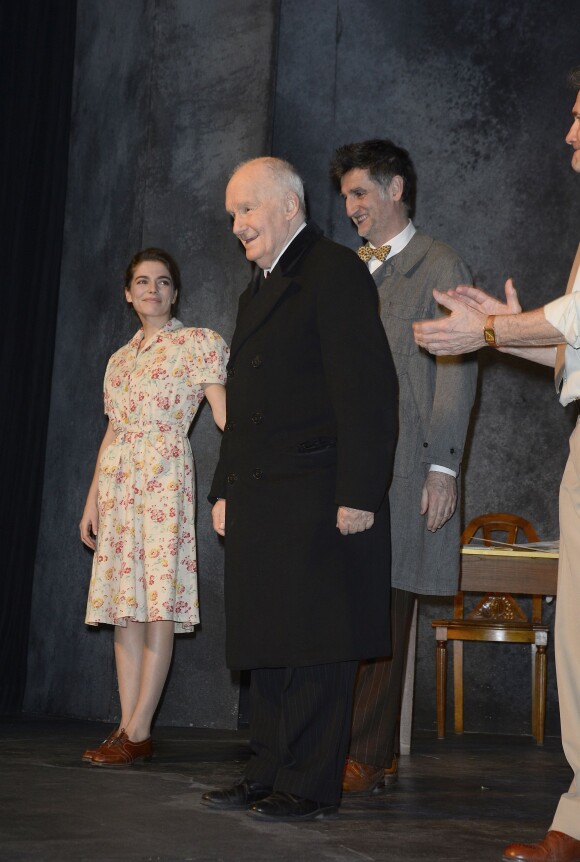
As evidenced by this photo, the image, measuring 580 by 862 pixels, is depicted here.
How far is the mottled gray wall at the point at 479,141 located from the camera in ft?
17.9

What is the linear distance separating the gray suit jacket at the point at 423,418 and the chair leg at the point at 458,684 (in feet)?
7.06

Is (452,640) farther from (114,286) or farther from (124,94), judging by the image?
(124,94)

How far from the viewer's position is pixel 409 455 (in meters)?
3.16

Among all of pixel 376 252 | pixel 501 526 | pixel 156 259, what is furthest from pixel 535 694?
pixel 156 259

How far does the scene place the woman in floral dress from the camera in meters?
3.64

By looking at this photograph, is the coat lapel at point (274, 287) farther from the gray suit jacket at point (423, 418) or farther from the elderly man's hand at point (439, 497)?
the elderly man's hand at point (439, 497)

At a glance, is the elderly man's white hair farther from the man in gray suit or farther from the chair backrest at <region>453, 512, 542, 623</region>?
the chair backrest at <region>453, 512, 542, 623</region>

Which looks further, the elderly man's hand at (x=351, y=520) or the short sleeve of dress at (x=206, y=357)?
the short sleeve of dress at (x=206, y=357)

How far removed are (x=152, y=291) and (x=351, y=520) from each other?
1.71 meters

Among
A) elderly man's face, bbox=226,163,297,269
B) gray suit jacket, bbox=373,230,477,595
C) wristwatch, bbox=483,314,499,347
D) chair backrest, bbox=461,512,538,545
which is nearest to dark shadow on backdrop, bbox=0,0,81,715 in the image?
chair backrest, bbox=461,512,538,545

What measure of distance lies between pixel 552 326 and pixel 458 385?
3.19 feet

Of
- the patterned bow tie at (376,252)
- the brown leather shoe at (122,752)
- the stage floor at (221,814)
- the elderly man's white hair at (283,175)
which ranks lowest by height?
the stage floor at (221,814)

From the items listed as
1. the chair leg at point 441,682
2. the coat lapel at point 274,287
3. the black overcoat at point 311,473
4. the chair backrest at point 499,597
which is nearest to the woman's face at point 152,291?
the coat lapel at point 274,287

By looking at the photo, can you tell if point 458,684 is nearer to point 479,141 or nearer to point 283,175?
point 479,141
